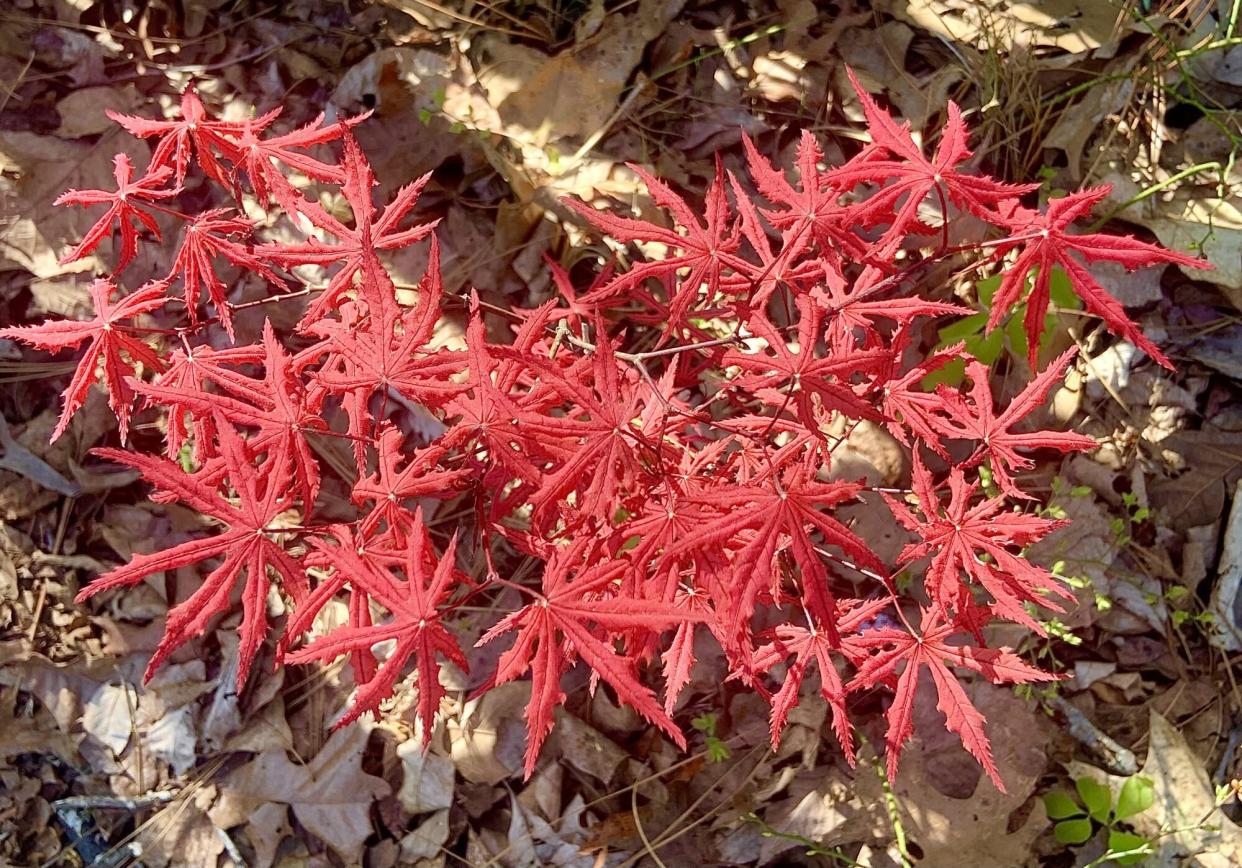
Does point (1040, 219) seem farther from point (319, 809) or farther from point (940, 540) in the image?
point (319, 809)

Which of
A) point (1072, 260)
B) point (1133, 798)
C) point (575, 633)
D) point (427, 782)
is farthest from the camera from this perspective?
point (427, 782)

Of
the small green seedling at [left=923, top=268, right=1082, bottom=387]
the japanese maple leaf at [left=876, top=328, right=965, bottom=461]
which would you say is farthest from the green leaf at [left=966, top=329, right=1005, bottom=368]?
the japanese maple leaf at [left=876, top=328, right=965, bottom=461]

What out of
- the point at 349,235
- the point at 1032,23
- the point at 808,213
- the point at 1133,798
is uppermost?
the point at 1032,23

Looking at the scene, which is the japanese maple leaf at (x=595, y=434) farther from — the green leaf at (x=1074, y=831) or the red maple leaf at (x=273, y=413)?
the green leaf at (x=1074, y=831)

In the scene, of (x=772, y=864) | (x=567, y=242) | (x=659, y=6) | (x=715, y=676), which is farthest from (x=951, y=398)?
(x=659, y=6)

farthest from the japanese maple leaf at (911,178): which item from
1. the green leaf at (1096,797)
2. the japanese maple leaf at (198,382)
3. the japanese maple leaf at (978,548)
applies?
the green leaf at (1096,797)

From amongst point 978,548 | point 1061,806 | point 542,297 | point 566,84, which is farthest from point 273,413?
point 1061,806

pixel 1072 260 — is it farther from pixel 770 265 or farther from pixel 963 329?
pixel 963 329
